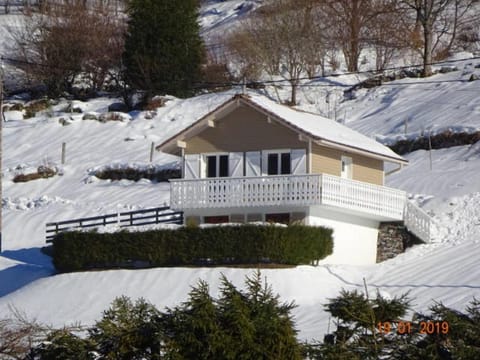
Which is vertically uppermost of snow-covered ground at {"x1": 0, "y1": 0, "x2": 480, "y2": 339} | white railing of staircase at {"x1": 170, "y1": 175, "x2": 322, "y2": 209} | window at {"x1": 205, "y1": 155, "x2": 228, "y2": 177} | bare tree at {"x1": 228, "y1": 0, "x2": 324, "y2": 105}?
bare tree at {"x1": 228, "y1": 0, "x2": 324, "y2": 105}

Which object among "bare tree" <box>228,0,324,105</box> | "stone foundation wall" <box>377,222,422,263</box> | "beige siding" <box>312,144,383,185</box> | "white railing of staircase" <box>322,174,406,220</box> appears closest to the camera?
"white railing of staircase" <box>322,174,406,220</box>

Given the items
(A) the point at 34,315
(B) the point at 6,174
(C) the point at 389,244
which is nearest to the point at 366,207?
(C) the point at 389,244

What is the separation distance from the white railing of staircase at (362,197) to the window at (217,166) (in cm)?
376

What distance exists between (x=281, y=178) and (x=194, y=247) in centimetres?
337

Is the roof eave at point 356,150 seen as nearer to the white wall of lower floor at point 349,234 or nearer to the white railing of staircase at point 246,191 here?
the white railing of staircase at point 246,191

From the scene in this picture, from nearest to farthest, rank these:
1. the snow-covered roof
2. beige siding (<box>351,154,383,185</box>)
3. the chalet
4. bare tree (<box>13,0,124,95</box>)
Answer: the chalet → the snow-covered roof → beige siding (<box>351,154,383,185</box>) → bare tree (<box>13,0,124,95</box>)

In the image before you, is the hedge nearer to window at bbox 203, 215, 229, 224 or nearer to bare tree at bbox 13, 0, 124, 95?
window at bbox 203, 215, 229, 224

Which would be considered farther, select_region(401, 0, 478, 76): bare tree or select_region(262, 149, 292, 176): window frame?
select_region(401, 0, 478, 76): bare tree

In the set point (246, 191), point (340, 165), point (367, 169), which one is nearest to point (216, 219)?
point (246, 191)

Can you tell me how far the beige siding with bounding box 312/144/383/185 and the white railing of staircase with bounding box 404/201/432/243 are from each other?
209 centimetres

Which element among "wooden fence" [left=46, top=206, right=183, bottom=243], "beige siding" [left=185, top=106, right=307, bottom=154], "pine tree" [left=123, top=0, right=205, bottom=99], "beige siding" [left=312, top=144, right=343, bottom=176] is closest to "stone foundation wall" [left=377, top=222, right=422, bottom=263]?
"beige siding" [left=312, top=144, right=343, bottom=176]

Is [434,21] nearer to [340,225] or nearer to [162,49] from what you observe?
[162,49]

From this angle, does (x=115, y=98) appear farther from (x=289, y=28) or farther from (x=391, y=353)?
(x=391, y=353)

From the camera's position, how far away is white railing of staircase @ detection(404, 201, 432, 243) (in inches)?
1688
